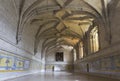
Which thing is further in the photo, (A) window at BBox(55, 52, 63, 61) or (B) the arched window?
(A) window at BBox(55, 52, 63, 61)

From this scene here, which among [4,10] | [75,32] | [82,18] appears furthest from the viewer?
[75,32]

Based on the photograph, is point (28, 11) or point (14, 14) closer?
point (14, 14)

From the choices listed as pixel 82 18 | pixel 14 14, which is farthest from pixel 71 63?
pixel 14 14

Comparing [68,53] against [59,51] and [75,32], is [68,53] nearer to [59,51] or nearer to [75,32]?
[59,51]

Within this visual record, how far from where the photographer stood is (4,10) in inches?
368

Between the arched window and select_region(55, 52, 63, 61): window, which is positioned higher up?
the arched window

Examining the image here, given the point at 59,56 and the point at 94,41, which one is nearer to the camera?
the point at 94,41

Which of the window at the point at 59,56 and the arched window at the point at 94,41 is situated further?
the window at the point at 59,56

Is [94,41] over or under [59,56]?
over

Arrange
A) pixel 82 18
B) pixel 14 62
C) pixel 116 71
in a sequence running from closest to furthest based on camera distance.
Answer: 1. pixel 116 71
2. pixel 14 62
3. pixel 82 18

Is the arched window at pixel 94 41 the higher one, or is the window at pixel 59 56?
the arched window at pixel 94 41

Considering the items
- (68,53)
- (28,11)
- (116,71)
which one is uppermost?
(28,11)

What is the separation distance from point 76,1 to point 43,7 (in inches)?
105

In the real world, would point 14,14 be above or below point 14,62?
above
